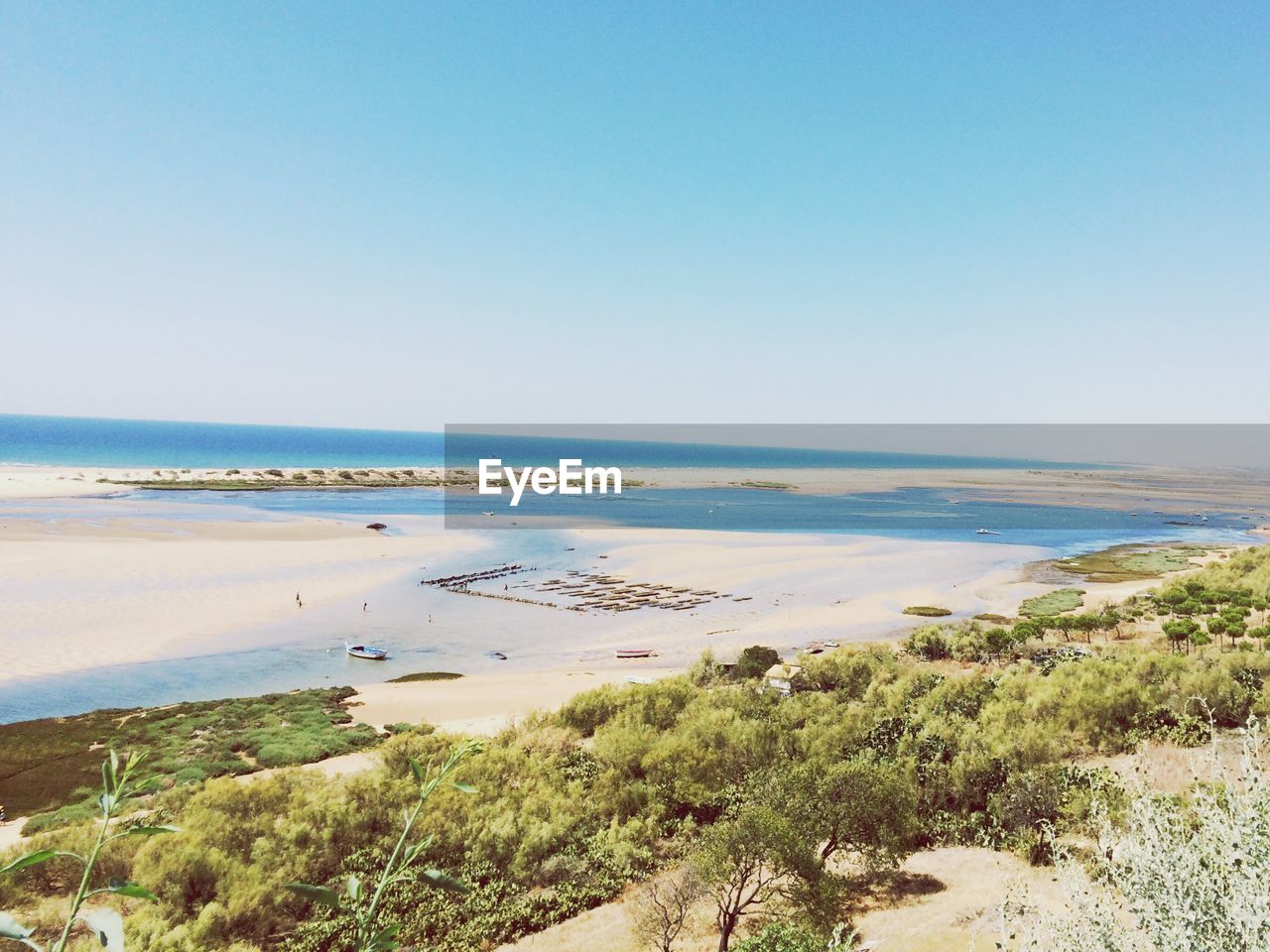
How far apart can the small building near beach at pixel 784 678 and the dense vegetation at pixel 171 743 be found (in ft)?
47.7

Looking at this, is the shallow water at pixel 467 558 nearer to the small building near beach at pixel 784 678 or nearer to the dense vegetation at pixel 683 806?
the small building near beach at pixel 784 678

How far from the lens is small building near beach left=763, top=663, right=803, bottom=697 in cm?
2681

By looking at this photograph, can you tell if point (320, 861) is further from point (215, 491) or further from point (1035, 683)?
point (215, 491)

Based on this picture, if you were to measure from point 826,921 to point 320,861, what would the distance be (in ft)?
33.7

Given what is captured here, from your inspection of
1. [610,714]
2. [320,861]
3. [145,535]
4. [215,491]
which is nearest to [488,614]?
[610,714]

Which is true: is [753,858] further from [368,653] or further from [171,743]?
[368,653]

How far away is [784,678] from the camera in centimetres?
2902

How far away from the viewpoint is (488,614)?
44.9 meters

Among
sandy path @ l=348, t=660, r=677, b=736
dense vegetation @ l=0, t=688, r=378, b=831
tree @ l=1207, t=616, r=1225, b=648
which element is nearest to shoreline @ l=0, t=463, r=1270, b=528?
dense vegetation @ l=0, t=688, r=378, b=831

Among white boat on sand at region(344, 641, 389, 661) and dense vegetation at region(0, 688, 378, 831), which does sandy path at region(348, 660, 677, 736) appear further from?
white boat on sand at region(344, 641, 389, 661)

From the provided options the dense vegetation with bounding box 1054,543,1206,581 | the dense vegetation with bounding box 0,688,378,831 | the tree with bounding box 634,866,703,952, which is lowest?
the dense vegetation with bounding box 0,688,378,831

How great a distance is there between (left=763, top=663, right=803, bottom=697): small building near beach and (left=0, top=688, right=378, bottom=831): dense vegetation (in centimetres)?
1454

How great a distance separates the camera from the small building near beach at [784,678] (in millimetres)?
26812

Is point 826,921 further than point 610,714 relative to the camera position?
No
